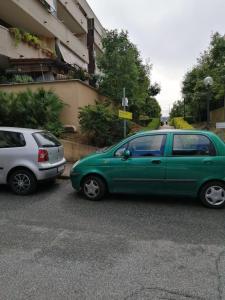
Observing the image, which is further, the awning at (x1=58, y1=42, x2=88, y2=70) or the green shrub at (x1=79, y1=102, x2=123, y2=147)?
the awning at (x1=58, y1=42, x2=88, y2=70)

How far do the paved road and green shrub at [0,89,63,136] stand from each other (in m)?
5.31

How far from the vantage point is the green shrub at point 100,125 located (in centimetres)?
1139

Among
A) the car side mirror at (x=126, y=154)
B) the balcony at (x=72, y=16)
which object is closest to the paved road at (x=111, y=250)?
the car side mirror at (x=126, y=154)

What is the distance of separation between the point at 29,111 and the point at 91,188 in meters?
5.93

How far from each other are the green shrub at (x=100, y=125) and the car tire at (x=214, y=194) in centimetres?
624

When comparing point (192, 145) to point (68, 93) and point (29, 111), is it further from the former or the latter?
point (68, 93)

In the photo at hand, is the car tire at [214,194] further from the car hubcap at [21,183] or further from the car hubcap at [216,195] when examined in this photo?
the car hubcap at [21,183]

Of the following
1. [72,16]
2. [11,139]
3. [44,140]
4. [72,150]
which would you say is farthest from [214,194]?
[72,16]

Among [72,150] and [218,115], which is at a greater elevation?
[218,115]

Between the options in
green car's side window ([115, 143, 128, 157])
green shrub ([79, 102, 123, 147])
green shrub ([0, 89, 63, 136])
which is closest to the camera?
green car's side window ([115, 143, 128, 157])

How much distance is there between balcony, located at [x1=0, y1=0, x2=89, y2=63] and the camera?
1650 cm

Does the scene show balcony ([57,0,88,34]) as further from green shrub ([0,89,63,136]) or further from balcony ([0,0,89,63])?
green shrub ([0,89,63,136])

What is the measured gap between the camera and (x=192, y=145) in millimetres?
5918

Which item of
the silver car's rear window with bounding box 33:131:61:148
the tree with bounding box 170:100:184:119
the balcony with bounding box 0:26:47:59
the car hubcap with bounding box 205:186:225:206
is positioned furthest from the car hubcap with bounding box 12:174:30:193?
the tree with bounding box 170:100:184:119
